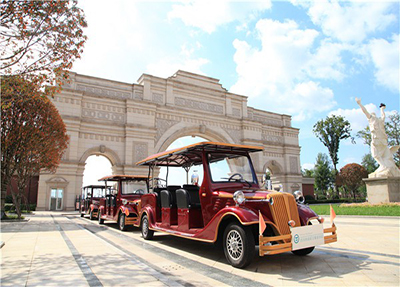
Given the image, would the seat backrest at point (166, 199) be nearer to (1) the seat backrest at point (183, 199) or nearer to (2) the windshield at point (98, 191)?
(1) the seat backrest at point (183, 199)

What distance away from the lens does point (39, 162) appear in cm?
1396

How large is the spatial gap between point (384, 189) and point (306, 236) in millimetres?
12904

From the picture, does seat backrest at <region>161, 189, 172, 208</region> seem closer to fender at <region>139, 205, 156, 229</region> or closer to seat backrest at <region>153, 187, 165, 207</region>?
seat backrest at <region>153, 187, 165, 207</region>

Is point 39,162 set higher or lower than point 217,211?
higher

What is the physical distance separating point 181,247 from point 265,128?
28134 millimetres

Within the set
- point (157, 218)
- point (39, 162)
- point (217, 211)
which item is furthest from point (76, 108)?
point (217, 211)

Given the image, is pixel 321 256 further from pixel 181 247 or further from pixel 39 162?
pixel 39 162

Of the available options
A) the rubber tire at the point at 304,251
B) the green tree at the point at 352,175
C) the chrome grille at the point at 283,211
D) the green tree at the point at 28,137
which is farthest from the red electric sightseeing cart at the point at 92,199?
the green tree at the point at 352,175

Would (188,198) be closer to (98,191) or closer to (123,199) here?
(123,199)

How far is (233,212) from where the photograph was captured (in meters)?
4.16

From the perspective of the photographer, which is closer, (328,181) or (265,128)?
(265,128)

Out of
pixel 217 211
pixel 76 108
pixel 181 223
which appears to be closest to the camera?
pixel 217 211

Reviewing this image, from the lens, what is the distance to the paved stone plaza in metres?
3.45

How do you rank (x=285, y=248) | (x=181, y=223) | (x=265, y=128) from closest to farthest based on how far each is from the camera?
(x=285, y=248), (x=181, y=223), (x=265, y=128)
